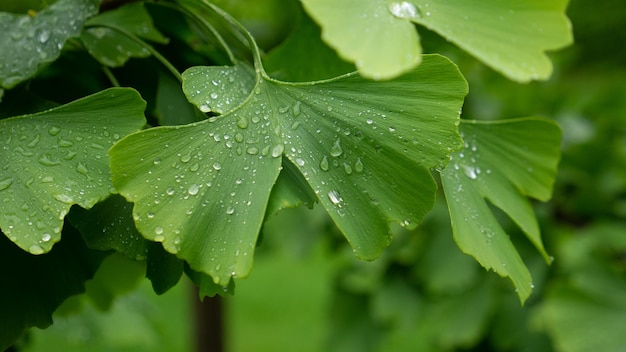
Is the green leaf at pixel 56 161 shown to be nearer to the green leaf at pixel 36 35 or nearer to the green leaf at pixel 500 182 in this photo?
the green leaf at pixel 36 35

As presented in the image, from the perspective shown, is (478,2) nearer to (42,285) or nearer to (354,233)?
(354,233)

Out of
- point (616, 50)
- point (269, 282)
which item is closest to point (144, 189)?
point (269, 282)

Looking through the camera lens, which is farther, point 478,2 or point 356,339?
point 356,339

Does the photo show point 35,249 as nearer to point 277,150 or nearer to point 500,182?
point 277,150

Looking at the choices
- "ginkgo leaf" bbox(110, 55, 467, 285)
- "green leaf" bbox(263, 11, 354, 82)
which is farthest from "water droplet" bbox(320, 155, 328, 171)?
"green leaf" bbox(263, 11, 354, 82)

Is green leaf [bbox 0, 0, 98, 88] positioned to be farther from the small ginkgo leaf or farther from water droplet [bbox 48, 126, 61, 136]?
the small ginkgo leaf

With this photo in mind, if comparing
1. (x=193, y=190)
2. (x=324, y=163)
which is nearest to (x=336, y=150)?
(x=324, y=163)
